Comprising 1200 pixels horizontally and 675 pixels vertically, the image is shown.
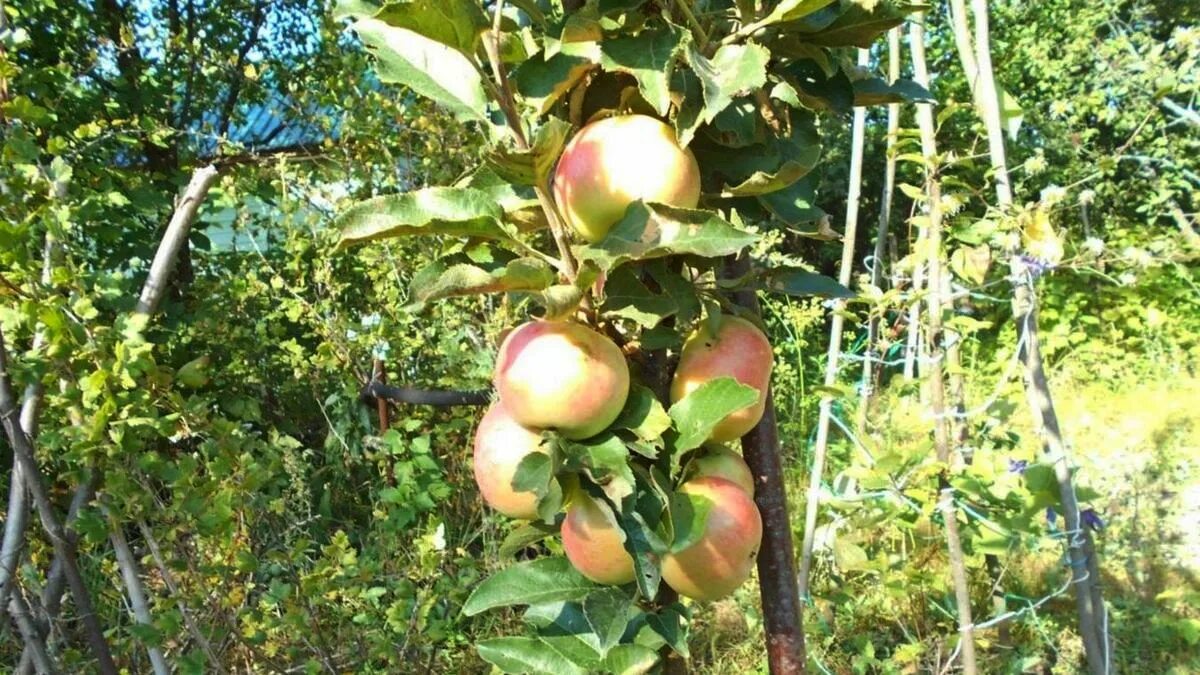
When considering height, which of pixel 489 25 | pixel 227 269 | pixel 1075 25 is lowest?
pixel 489 25

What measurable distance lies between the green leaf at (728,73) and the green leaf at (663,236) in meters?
0.06

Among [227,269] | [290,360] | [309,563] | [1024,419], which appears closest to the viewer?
[309,563]

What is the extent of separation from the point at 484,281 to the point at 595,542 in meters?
0.20

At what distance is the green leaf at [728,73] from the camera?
0.56 metres

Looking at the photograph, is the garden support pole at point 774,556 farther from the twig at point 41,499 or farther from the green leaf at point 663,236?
the twig at point 41,499

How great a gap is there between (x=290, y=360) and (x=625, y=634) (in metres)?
2.19

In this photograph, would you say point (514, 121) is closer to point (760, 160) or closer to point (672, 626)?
point (760, 160)

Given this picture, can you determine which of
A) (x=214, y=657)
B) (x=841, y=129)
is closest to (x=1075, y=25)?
(x=841, y=129)

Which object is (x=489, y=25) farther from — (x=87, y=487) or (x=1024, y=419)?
(x=1024, y=419)

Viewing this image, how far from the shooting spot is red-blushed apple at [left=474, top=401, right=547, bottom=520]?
2.04ft

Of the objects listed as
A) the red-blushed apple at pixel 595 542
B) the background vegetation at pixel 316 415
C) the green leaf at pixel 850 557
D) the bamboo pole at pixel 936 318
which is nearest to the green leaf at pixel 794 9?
the red-blushed apple at pixel 595 542

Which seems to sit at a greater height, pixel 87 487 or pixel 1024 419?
pixel 1024 419

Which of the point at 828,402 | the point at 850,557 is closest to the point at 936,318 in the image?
the point at 828,402

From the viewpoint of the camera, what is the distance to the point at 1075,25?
6.48m
